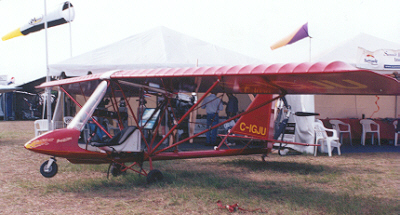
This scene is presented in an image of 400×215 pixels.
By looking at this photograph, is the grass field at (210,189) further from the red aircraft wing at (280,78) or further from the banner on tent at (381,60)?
the banner on tent at (381,60)

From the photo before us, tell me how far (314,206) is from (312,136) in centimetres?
494

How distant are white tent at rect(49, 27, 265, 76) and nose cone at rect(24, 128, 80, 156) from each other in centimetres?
522

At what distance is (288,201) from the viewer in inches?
169

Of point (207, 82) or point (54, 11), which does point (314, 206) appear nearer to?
point (207, 82)

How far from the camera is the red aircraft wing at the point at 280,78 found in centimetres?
375

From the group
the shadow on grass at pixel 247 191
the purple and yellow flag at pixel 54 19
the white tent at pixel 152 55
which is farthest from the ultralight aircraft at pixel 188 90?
the purple and yellow flag at pixel 54 19

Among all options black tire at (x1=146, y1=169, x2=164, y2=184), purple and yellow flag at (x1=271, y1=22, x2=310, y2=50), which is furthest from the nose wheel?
purple and yellow flag at (x1=271, y1=22, x2=310, y2=50)

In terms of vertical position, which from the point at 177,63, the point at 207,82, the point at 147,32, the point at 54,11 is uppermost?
the point at 54,11

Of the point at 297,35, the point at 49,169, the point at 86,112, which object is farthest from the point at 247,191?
the point at 297,35

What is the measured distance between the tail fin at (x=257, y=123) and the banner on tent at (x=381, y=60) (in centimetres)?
471

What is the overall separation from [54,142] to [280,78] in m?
3.14

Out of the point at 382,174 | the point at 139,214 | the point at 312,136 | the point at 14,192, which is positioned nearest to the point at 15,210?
the point at 14,192

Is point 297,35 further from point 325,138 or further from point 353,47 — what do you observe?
point 325,138

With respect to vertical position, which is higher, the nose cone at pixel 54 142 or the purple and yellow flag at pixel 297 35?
the purple and yellow flag at pixel 297 35
